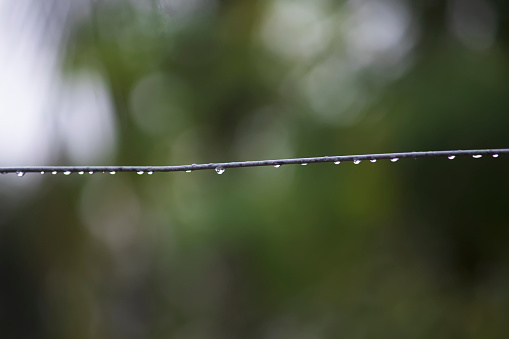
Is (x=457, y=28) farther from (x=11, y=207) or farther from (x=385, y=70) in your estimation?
(x=11, y=207)

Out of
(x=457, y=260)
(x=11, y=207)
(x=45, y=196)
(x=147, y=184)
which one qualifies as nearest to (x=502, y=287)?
(x=457, y=260)

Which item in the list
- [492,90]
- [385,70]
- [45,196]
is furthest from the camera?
[45,196]

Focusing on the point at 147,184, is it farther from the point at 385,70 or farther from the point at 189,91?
the point at 385,70

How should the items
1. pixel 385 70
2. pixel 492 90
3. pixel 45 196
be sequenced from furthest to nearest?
pixel 45 196, pixel 385 70, pixel 492 90

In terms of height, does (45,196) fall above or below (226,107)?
below

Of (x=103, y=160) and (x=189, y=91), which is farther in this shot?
(x=189, y=91)

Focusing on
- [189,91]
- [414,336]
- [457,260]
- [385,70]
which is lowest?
[414,336]
